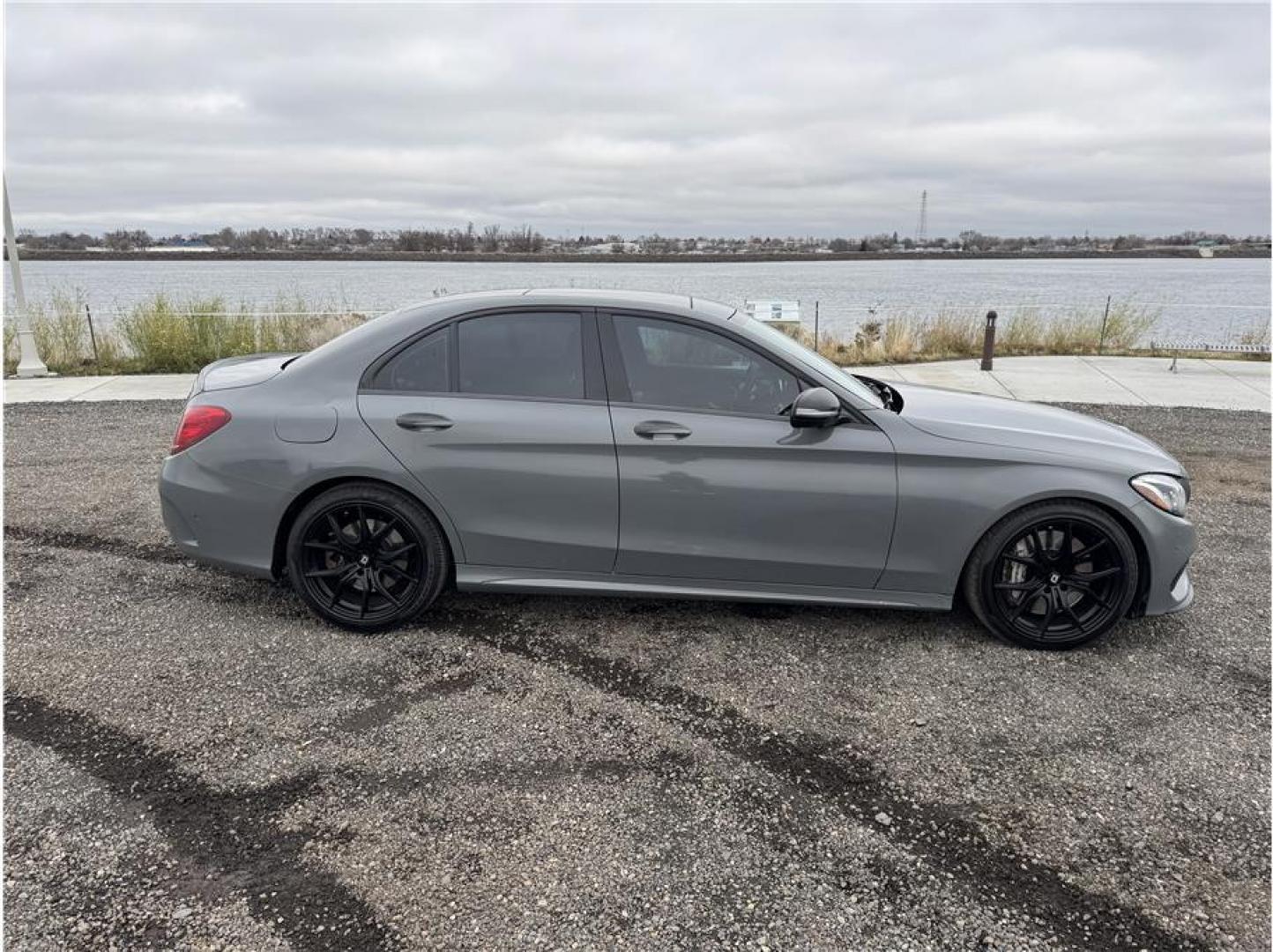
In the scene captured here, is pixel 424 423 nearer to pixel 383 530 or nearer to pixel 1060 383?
pixel 383 530

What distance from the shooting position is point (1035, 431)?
4.18 m

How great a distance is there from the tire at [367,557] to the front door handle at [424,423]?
0.32m

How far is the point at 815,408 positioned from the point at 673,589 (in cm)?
107

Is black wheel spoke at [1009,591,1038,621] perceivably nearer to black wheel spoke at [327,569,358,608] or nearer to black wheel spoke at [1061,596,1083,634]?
black wheel spoke at [1061,596,1083,634]

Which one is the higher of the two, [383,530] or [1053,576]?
[383,530]

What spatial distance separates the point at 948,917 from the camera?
2.50 m

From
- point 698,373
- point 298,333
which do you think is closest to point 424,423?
point 698,373

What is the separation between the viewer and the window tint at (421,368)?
4.18m

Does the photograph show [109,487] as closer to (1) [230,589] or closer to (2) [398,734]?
(1) [230,589]

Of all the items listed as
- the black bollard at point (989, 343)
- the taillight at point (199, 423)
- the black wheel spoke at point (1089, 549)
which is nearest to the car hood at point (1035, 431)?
the black wheel spoke at point (1089, 549)

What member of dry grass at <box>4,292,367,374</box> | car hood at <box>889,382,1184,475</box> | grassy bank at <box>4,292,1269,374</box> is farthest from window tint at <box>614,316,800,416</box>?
dry grass at <box>4,292,367,374</box>

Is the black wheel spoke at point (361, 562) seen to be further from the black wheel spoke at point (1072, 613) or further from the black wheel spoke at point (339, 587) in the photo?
the black wheel spoke at point (1072, 613)

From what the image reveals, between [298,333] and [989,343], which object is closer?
[989,343]

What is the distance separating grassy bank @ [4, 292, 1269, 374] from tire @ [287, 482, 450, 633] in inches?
351
